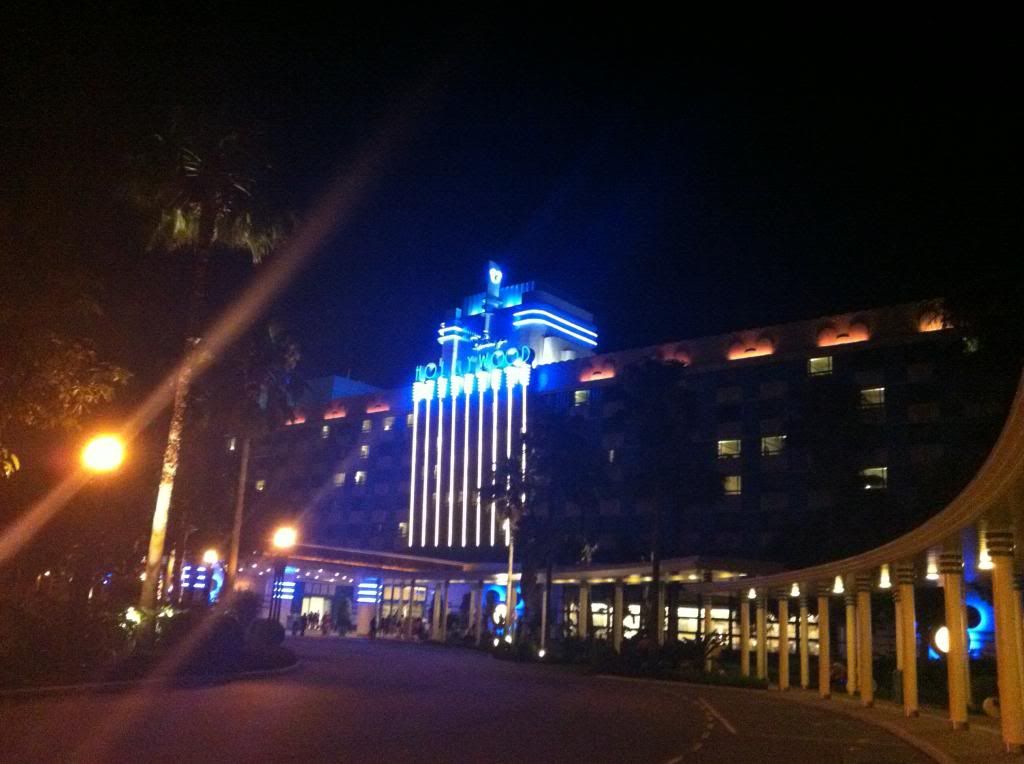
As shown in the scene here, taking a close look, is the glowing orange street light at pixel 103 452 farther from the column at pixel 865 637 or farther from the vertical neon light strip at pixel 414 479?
the vertical neon light strip at pixel 414 479

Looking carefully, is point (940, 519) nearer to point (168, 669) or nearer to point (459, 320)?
point (168, 669)

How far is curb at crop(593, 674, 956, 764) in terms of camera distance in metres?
15.6

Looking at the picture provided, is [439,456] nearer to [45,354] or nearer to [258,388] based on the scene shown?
[258,388]

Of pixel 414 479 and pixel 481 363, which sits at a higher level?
pixel 481 363

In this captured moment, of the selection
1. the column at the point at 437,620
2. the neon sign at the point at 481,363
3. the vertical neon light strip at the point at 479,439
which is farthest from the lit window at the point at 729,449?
the column at the point at 437,620

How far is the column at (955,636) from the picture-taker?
1856 cm

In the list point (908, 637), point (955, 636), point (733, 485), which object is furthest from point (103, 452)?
point (733, 485)

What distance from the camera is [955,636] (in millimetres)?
18594

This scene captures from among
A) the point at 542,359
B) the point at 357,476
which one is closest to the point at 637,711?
the point at 542,359

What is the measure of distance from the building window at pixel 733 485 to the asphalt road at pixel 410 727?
141 ft

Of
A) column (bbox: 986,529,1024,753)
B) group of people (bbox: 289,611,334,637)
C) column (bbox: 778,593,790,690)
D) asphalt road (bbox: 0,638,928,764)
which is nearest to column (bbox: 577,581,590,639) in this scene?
group of people (bbox: 289,611,334,637)

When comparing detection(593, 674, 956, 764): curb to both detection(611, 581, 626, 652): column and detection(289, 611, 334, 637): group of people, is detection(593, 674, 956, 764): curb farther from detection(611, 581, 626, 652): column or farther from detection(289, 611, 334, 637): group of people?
detection(289, 611, 334, 637): group of people

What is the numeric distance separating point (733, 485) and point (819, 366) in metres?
10.6

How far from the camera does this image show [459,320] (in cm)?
9612
